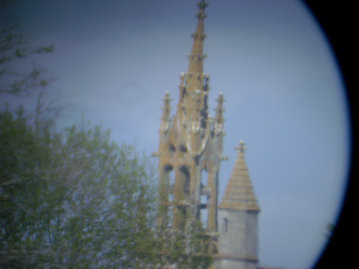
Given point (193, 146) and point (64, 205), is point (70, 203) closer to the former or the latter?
point (64, 205)

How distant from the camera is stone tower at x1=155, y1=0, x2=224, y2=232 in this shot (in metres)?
25.7

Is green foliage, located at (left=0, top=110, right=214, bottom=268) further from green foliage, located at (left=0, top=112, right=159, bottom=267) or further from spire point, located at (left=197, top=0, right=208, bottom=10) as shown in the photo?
spire point, located at (left=197, top=0, right=208, bottom=10)

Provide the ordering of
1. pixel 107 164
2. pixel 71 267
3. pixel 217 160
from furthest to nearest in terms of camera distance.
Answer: pixel 217 160 < pixel 107 164 < pixel 71 267

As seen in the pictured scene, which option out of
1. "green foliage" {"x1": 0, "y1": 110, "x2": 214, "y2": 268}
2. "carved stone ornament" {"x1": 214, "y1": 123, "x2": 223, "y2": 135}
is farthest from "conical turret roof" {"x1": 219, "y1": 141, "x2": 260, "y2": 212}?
"green foliage" {"x1": 0, "y1": 110, "x2": 214, "y2": 268}

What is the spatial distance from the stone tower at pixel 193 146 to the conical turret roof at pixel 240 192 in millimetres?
673

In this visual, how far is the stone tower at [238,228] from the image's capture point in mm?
24609

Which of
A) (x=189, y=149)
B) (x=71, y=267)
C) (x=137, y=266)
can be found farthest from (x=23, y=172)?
(x=189, y=149)

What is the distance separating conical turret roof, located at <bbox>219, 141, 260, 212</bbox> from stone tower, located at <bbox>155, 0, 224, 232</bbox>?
0.67 m

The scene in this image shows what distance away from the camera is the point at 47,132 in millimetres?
17641

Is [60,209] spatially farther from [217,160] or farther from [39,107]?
[217,160]

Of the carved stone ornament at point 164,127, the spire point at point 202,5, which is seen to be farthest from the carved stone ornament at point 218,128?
the spire point at point 202,5

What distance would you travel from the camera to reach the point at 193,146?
2619 centimetres

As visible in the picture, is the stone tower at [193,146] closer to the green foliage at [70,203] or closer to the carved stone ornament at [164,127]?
the carved stone ornament at [164,127]

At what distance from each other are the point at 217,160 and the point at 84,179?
35.5 ft
